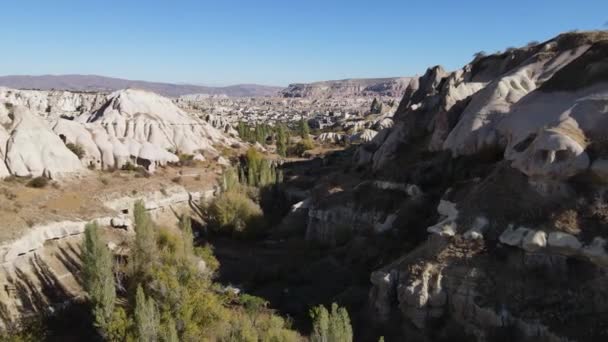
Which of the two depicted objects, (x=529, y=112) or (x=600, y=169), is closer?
(x=600, y=169)

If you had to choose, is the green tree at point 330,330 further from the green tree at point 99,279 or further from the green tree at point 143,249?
the green tree at point 143,249

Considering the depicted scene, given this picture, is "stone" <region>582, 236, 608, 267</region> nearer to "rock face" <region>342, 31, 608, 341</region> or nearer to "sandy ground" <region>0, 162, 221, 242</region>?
"rock face" <region>342, 31, 608, 341</region>

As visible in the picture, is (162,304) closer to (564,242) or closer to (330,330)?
(330,330)

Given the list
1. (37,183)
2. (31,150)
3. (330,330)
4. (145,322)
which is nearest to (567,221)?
(330,330)

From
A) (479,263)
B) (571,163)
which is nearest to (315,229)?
(479,263)

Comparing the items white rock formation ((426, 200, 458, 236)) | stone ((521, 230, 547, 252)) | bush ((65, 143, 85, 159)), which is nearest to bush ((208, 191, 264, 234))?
bush ((65, 143, 85, 159))
